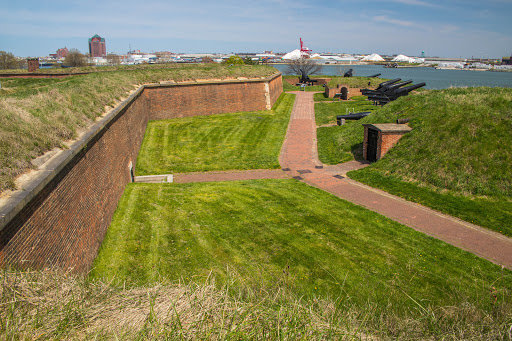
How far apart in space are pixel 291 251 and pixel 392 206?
4.07 meters

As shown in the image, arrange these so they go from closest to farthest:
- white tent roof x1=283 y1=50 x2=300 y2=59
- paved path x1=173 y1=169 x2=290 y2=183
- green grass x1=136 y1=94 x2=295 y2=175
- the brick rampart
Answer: the brick rampart, paved path x1=173 y1=169 x2=290 y2=183, green grass x1=136 y1=94 x2=295 y2=175, white tent roof x1=283 y1=50 x2=300 y2=59

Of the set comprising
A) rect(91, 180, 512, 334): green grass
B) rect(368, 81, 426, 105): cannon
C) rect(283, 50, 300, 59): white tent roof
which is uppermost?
rect(283, 50, 300, 59): white tent roof

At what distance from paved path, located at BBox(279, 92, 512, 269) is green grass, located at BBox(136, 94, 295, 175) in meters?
1.07

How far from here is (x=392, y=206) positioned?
9.88m

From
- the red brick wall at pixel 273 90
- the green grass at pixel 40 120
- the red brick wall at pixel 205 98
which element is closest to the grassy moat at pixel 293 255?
the green grass at pixel 40 120

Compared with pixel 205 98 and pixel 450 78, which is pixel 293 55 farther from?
pixel 205 98

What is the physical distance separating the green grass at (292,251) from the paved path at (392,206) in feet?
1.45

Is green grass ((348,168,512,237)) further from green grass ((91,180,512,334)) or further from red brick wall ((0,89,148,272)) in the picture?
red brick wall ((0,89,148,272))

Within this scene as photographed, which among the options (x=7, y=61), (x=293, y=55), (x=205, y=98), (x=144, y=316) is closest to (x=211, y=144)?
(x=205, y=98)

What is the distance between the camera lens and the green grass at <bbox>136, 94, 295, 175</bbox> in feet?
45.6

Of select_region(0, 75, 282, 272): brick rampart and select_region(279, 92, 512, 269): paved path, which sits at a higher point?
select_region(0, 75, 282, 272): brick rampart

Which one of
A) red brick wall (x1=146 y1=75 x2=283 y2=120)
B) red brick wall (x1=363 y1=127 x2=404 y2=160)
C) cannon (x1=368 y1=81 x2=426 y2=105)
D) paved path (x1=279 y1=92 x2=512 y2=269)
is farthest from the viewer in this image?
red brick wall (x1=146 y1=75 x2=283 y2=120)

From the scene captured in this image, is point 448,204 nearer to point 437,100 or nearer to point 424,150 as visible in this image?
point 424,150

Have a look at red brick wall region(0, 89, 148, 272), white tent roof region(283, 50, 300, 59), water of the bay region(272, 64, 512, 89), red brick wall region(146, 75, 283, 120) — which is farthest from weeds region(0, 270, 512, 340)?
white tent roof region(283, 50, 300, 59)
